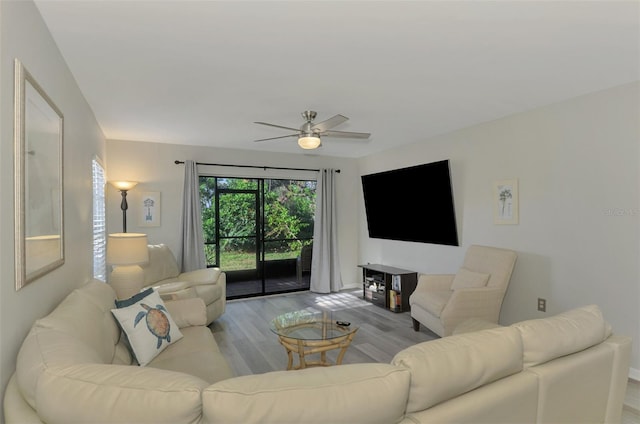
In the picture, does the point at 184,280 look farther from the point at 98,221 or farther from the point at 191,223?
the point at 98,221

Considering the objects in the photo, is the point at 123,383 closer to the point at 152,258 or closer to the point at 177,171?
Result: the point at 152,258

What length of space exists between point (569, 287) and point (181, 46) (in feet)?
12.9

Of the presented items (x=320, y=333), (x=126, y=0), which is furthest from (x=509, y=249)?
(x=126, y=0)

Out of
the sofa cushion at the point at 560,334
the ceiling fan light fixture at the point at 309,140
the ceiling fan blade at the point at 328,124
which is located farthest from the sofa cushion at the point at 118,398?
the ceiling fan light fixture at the point at 309,140

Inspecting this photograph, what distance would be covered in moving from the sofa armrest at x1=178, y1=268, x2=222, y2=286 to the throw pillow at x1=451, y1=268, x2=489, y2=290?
294 cm

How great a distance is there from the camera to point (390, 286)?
5230mm

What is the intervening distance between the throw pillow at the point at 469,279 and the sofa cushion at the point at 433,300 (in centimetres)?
15

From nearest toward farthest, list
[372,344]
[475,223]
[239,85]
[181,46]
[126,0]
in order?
1. [126,0]
2. [181,46]
3. [239,85]
4. [372,344]
5. [475,223]

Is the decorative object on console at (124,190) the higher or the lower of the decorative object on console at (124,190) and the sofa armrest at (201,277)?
the higher

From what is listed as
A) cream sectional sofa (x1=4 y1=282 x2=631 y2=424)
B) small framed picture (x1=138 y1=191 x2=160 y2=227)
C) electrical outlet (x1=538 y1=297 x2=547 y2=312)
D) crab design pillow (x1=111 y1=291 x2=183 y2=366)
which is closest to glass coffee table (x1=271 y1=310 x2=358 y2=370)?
crab design pillow (x1=111 y1=291 x2=183 y2=366)

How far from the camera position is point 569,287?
342cm

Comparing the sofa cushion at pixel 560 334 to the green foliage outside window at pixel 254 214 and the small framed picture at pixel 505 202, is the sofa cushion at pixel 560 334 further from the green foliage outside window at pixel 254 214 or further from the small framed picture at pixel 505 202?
the green foliage outside window at pixel 254 214

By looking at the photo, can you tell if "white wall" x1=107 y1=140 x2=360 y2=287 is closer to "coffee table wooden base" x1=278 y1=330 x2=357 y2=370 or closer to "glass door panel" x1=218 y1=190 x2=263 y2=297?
"glass door panel" x1=218 y1=190 x2=263 y2=297

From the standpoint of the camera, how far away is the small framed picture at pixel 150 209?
16.9 feet
